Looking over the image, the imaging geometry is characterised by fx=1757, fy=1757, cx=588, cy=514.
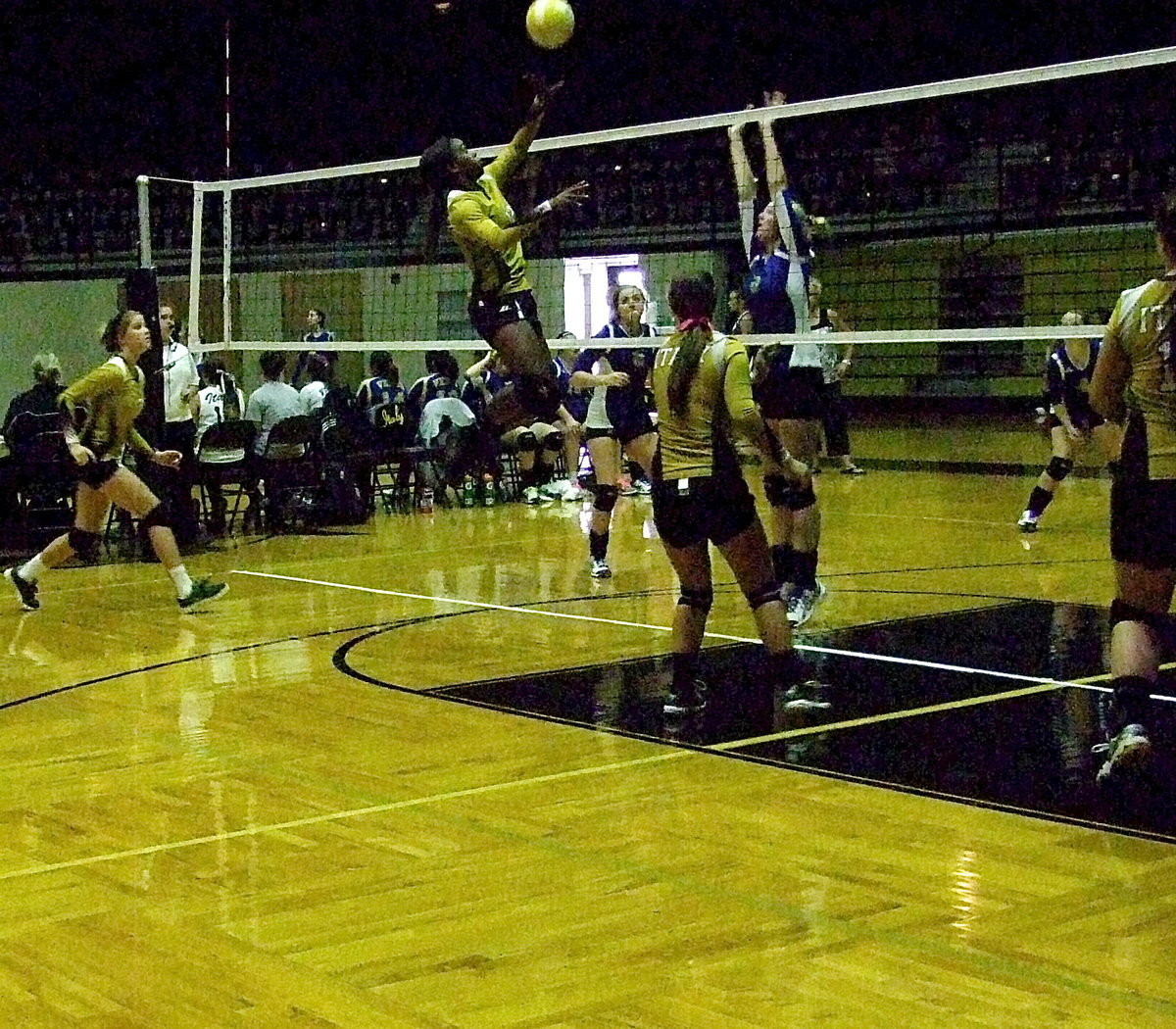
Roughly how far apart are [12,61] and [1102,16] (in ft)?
43.5

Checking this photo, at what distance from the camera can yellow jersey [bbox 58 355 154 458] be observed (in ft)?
30.8

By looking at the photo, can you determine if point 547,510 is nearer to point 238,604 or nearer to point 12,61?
point 238,604

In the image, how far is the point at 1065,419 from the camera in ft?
43.5

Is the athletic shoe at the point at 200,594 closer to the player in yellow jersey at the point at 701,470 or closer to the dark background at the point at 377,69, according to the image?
the player in yellow jersey at the point at 701,470

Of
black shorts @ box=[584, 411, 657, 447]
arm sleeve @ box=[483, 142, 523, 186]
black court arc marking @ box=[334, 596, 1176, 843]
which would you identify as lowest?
black court arc marking @ box=[334, 596, 1176, 843]

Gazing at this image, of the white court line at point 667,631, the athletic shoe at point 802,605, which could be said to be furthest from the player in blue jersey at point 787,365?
the white court line at point 667,631

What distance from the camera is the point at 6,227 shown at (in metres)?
22.3

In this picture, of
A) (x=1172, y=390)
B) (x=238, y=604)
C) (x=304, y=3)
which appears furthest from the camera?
(x=304, y=3)

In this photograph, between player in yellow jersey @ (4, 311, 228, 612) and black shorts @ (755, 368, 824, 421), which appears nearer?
black shorts @ (755, 368, 824, 421)

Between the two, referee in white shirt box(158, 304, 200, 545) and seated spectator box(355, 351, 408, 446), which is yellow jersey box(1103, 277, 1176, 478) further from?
seated spectator box(355, 351, 408, 446)

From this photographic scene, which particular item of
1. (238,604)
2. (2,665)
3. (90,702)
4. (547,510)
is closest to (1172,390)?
(90,702)

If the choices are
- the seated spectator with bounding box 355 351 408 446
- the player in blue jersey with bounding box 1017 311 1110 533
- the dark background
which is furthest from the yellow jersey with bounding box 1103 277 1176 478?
the dark background

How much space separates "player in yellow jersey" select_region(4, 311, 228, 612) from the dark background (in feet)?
42.4

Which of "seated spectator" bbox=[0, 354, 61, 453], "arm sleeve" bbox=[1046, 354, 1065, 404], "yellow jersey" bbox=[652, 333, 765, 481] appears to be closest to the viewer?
"yellow jersey" bbox=[652, 333, 765, 481]
